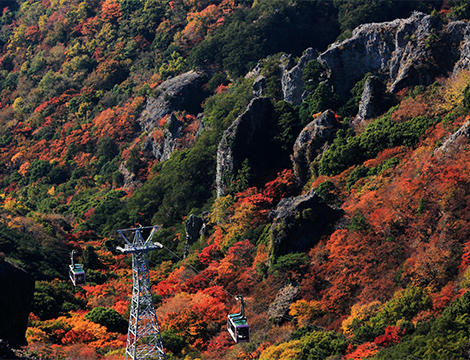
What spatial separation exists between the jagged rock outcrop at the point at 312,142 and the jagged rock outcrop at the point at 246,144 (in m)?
5.37

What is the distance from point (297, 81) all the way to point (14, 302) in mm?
49534

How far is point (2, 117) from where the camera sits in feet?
455

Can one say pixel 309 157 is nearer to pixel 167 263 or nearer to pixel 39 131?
pixel 167 263

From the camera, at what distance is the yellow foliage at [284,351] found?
53.7 m

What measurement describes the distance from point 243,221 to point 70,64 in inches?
2960

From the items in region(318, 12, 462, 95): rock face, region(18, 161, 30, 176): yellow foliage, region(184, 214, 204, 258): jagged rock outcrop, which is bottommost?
region(184, 214, 204, 258): jagged rock outcrop

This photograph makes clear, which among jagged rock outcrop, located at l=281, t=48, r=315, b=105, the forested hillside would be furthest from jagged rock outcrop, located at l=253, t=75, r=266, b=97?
jagged rock outcrop, located at l=281, t=48, r=315, b=105

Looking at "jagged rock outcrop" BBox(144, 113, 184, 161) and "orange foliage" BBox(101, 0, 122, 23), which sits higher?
"orange foliage" BBox(101, 0, 122, 23)

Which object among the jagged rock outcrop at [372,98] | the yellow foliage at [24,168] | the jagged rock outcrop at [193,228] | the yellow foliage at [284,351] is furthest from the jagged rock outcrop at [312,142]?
the yellow foliage at [24,168]

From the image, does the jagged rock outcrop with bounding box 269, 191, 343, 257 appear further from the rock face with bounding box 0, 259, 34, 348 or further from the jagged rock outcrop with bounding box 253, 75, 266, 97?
the jagged rock outcrop with bounding box 253, 75, 266, 97

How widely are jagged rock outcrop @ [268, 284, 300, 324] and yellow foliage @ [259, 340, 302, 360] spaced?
558 cm

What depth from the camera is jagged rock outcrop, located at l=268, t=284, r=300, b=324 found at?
2411 inches

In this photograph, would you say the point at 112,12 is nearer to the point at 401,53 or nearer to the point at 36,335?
the point at 401,53

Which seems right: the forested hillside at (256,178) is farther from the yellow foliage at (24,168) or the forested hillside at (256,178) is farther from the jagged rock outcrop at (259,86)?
the jagged rock outcrop at (259,86)
